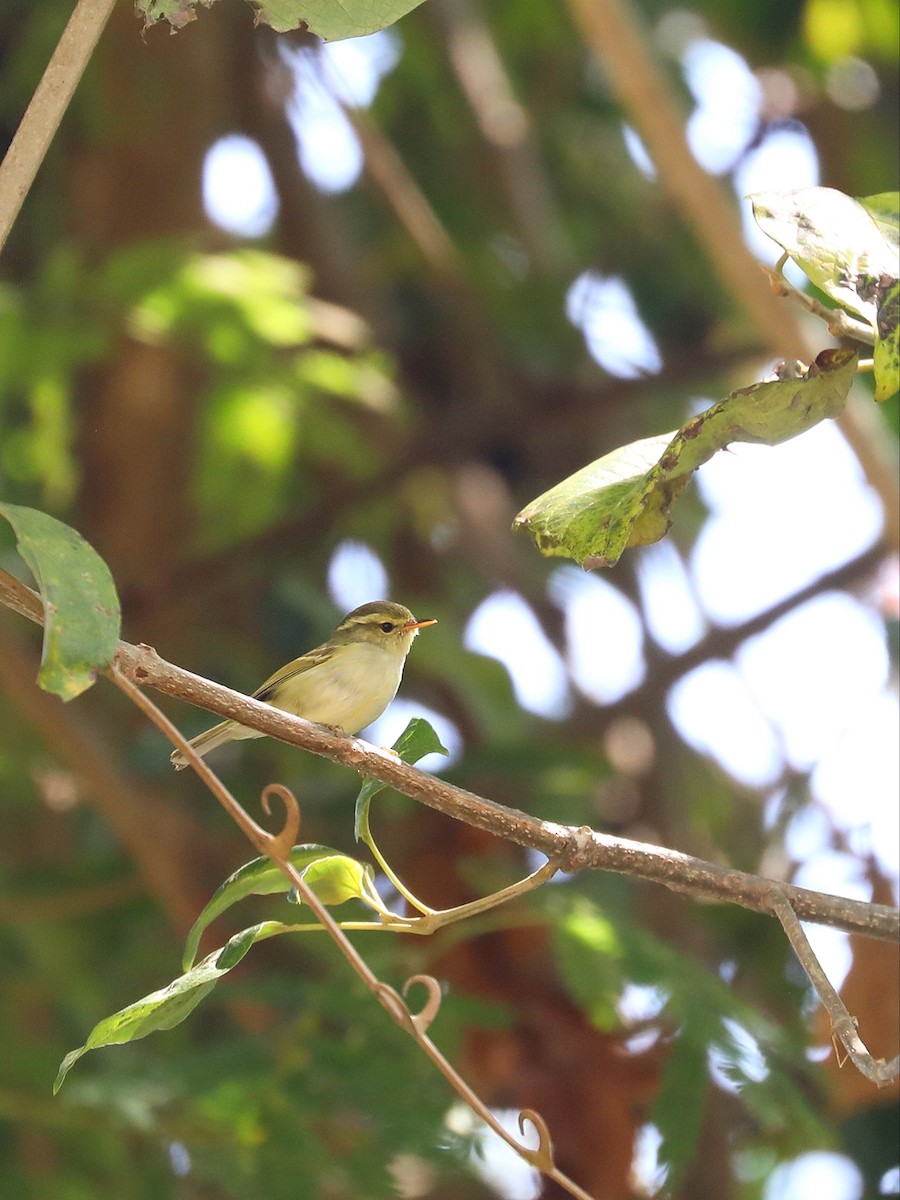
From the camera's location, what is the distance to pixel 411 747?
2.03 meters

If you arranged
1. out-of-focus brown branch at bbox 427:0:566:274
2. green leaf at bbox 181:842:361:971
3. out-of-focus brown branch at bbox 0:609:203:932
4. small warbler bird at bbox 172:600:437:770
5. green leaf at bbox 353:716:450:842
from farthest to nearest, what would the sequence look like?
1. out-of-focus brown branch at bbox 427:0:566:274
2. out-of-focus brown branch at bbox 0:609:203:932
3. small warbler bird at bbox 172:600:437:770
4. green leaf at bbox 353:716:450:842
5. green leaf at bbox 181:842:361:971

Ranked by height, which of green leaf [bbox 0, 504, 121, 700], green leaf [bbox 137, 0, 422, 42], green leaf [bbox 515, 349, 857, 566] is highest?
green leaf [bbox 137, 0, 422, 42]

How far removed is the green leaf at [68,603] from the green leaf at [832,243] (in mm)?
908

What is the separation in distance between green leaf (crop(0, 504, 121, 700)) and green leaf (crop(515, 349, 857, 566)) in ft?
2.07

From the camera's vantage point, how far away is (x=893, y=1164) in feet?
10.5

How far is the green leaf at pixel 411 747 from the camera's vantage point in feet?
6.61

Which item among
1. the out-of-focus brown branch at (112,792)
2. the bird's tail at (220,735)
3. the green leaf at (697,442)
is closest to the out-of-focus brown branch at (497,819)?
the green leaf at (697,442)

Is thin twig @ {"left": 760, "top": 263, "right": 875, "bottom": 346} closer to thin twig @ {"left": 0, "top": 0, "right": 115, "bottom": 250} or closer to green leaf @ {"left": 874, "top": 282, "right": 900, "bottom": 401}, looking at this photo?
green leaf @ {"left": 874, "top": 282, "right": 900, "bottom": 401}

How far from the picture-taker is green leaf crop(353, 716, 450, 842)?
201 centimetres

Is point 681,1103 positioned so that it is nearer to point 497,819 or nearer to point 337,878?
point 337,878

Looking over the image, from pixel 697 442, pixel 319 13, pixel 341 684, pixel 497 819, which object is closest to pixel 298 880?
pixel 497 819

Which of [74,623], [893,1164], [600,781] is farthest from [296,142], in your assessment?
[74,623]

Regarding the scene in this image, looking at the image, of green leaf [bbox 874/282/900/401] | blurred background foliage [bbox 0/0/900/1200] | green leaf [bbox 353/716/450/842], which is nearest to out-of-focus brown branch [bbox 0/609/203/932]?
blurred background foliage [bbox 0/0/900/1200]

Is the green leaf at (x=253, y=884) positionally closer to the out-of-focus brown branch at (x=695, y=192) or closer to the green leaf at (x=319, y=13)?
the green leaf at (x=319, y=13)
